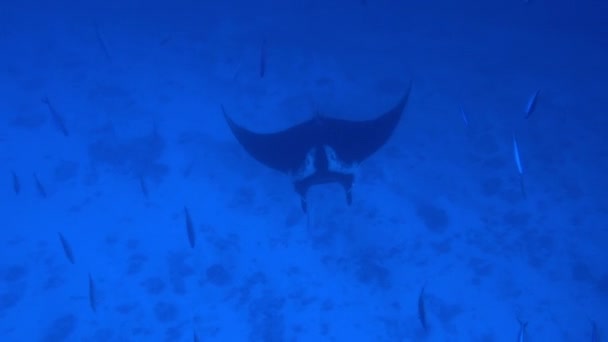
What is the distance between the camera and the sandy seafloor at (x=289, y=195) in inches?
347

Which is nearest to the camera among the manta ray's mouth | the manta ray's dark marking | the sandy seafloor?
the manta ray's mouth

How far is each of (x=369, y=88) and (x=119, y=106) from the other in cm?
818

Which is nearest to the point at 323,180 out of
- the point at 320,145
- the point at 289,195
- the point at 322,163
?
the point at 322,163

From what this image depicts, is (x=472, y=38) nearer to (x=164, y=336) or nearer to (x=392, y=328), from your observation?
(x=392, y=328)

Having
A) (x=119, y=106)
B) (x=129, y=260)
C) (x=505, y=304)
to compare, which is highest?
(x=119, y=106)

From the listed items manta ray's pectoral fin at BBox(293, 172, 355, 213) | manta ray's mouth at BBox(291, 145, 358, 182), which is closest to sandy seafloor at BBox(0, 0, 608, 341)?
manta ray's pectoral fin at BBox(293, 172, 355, 213)

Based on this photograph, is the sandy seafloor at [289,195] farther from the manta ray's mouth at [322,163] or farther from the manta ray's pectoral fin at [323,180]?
the manta ray's mouth at [322,163]

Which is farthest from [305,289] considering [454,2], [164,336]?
[454,2]

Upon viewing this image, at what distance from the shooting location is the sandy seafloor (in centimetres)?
882

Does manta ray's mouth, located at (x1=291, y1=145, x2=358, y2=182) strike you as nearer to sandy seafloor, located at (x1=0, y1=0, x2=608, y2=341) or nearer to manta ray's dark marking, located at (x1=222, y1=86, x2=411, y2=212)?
manta ray's dark marking, located at (x1=222, y1=86, x2=411, y2=212)

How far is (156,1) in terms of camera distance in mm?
20344

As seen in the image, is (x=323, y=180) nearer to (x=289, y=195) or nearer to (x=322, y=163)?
(x=322, y=163)

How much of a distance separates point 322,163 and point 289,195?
3684 millimetres

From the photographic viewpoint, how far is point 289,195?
1096 cm
